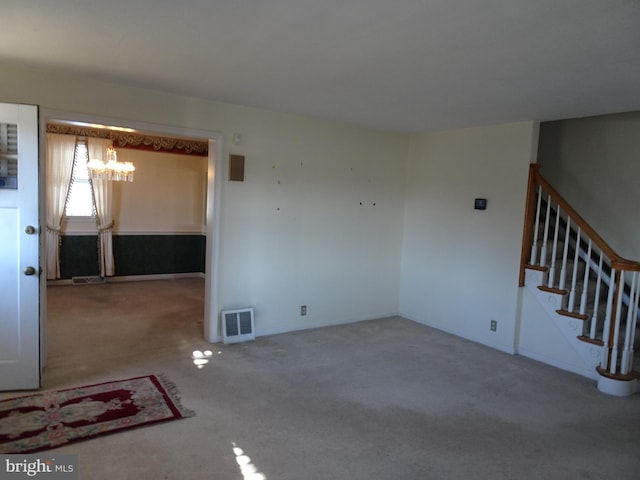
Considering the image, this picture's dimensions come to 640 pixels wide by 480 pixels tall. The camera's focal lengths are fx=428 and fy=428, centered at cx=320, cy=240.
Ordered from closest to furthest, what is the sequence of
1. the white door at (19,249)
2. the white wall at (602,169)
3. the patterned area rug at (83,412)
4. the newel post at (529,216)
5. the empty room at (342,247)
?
the empty room at (342,247), the patterned area rug at (83,412), the white door at (19,249), the newel post at (529,216), the white wall at (602,169)

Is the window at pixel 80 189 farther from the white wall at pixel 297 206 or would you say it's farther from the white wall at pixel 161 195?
the white wall at pixel 297 206

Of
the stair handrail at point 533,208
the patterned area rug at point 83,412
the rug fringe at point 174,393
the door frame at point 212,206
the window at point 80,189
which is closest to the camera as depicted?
the patterned area rug at point 83,412

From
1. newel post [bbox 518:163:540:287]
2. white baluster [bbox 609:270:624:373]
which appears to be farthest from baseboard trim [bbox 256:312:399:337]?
white baluster [bbox 609:270:624:373]

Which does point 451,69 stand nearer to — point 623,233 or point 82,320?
point 623,233

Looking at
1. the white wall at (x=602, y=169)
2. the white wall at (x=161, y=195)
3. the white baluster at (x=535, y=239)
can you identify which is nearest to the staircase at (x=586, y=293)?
the white baluster at (x=535, y=239)

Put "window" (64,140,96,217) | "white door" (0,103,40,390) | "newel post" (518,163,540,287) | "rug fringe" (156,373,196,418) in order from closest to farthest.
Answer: "rug fringe" (156,373,196,418), "white door" (0,103,40,390), "newel post" (518,163,540,287), "window" (64,140,96,217)

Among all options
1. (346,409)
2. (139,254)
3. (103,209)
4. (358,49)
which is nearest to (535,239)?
(346,409)

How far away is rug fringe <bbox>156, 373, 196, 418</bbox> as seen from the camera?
295cm

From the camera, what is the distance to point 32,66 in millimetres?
3287

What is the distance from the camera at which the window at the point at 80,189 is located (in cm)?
672

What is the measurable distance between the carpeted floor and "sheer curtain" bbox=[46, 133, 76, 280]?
6.38ft

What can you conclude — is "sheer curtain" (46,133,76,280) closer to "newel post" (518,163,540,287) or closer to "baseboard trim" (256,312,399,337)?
"baseboard trim" (256,312,399,337)

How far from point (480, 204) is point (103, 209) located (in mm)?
5721

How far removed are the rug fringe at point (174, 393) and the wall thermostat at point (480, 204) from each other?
11.8ft
